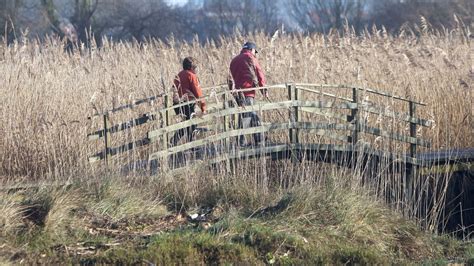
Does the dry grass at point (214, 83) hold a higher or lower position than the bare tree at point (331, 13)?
higher

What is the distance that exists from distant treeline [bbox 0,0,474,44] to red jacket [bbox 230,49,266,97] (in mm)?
9097

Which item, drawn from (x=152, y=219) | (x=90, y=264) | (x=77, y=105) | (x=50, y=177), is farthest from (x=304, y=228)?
(x=77, y=105)

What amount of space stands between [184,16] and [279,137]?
29.6 metres

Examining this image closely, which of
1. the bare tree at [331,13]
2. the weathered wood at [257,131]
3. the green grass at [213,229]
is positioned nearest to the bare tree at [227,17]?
the bare tree at [331,13]

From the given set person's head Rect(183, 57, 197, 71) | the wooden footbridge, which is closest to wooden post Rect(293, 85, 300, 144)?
the wooden footbridge

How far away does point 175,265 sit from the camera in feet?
24.1

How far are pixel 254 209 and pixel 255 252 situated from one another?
117 centimetres

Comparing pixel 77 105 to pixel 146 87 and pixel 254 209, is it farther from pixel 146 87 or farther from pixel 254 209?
pixel 254 209

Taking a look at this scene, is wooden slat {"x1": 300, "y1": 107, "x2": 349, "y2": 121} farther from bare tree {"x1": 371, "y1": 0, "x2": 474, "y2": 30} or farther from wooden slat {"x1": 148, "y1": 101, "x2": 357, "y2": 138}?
bare tree {"x1": 371, "y1": 0, "x2": 474, "y2": 30}

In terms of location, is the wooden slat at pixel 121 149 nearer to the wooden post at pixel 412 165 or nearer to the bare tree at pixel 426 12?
the wooden post at pixel 412 165

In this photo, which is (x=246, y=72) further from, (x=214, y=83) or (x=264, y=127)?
(x=214, y=83)

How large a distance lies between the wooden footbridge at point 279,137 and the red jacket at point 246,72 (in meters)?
0.46

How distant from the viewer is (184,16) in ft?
135

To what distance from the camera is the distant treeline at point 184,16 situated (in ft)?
99.8
